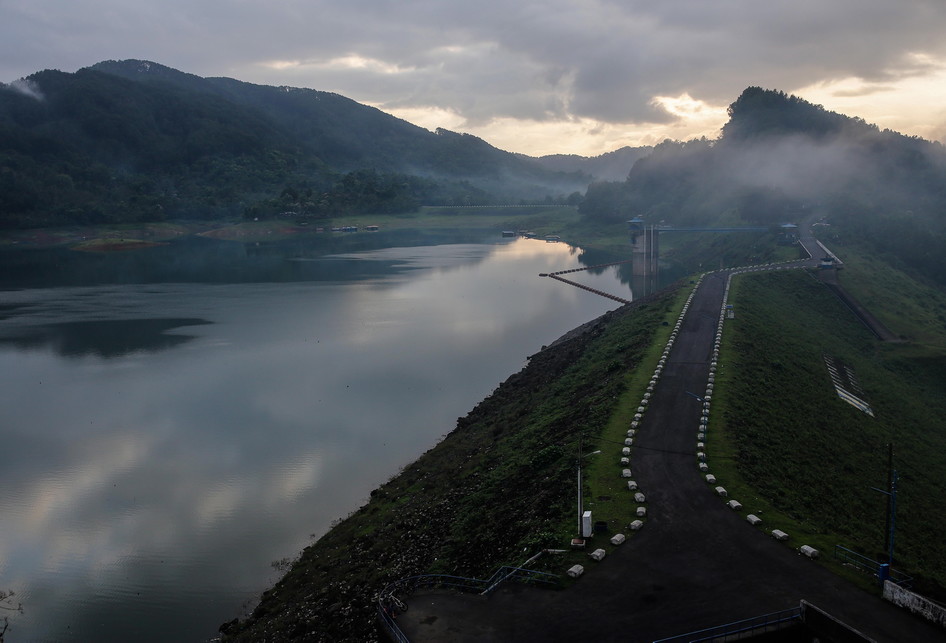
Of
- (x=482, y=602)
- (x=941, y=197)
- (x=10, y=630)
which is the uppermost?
(x=941, y=197)

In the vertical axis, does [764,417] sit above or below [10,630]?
above

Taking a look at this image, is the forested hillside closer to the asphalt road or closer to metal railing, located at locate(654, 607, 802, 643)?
the asphalt road

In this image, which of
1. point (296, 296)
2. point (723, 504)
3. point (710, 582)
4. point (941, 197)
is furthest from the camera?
point (941, 197)

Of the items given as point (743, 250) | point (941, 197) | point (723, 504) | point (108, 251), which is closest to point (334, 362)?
point (723, 504)

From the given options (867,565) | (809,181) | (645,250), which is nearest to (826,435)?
(867,565)

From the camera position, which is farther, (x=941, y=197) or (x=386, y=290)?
(x=941, y=197)

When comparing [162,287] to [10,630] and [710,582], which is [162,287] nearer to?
[10,630]

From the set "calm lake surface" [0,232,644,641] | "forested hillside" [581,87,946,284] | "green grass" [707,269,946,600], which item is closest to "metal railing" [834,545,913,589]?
"green grass" [707,269,946,600]

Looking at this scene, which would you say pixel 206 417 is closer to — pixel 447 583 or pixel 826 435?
pixel 447 583
